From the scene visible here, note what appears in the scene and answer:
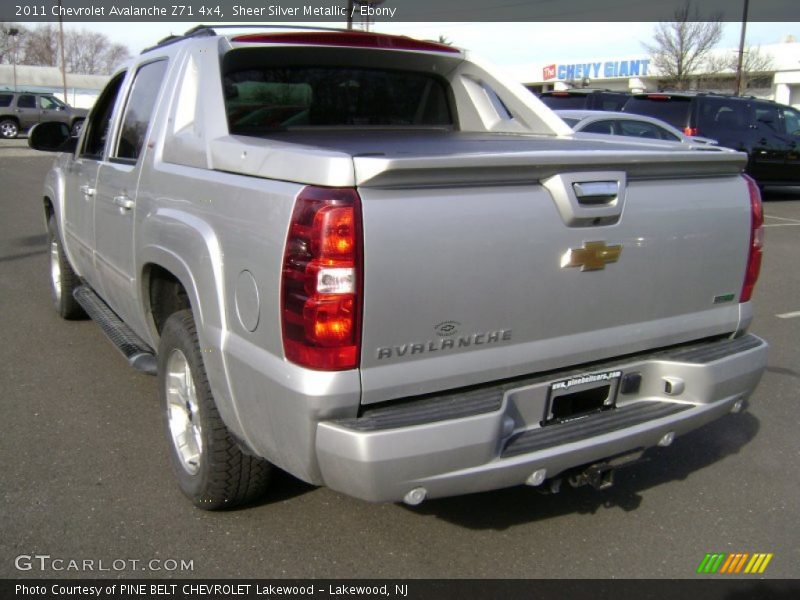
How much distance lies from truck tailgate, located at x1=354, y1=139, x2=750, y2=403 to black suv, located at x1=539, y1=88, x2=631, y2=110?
1242 cm

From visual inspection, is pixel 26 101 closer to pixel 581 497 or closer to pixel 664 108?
pixel 664 108

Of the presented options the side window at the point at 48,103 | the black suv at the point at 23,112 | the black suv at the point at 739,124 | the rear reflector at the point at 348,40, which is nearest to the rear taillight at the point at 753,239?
the rear reflector at the point at 348,40

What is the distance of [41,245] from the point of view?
9531 mm

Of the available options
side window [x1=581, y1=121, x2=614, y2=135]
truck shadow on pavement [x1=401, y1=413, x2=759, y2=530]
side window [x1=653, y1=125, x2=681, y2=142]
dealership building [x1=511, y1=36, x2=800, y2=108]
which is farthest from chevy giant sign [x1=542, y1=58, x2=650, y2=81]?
truck shadow on pavement [x1=401, y1=413, x2=759, y2=530]

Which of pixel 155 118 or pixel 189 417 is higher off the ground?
pixel 155 118

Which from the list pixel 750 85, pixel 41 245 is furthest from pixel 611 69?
pixel 41 245

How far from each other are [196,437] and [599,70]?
156ft

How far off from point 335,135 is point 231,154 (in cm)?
101

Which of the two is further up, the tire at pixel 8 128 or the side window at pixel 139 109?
the side window at pixel 139 109

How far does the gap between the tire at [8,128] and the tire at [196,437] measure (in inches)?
1269

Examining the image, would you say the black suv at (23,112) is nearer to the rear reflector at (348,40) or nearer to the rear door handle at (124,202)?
the rear door handle at (124,202)

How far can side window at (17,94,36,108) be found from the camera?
3098 centimetres

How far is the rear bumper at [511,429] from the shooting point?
244 cm

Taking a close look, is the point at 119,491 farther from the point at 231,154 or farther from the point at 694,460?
the point at 694,460
